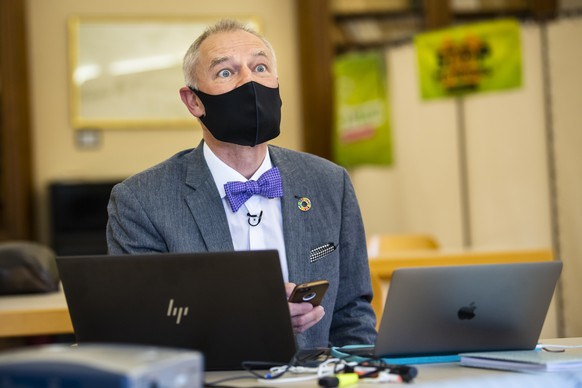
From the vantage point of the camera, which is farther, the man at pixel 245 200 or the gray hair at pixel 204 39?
the gray hair at pixel 204 39

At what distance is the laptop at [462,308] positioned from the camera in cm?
157

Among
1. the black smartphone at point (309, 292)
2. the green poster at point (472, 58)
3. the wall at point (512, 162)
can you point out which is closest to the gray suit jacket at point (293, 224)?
the black smartphone at point (309, 292)

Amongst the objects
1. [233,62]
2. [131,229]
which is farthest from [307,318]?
[233,62]

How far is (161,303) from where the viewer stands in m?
1.56

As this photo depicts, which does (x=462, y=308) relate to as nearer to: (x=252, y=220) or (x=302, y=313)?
(x=302, y=313)

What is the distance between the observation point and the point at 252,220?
2.22 m

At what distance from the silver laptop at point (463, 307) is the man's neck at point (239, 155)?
81cm

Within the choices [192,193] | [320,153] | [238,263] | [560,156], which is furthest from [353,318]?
[320,153]

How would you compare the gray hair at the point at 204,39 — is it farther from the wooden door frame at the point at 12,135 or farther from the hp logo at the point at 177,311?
the wooden door frame at the point at 12,135

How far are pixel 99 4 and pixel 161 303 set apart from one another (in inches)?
253

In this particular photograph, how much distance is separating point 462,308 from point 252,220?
74 cm

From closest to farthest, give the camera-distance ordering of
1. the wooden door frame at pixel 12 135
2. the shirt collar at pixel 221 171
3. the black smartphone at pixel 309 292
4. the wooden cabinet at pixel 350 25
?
the black smartphone at pixel 309 292 < the shirt collar at pixel 221 171 < the wooden door frame at pixel 12 135 < the wooden cabinet at pixel 350 25

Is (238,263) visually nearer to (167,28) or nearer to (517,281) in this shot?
→ (517,281)

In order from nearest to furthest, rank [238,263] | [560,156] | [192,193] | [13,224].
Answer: [238,263] → [192,193] → [560,156] → [13,224]
